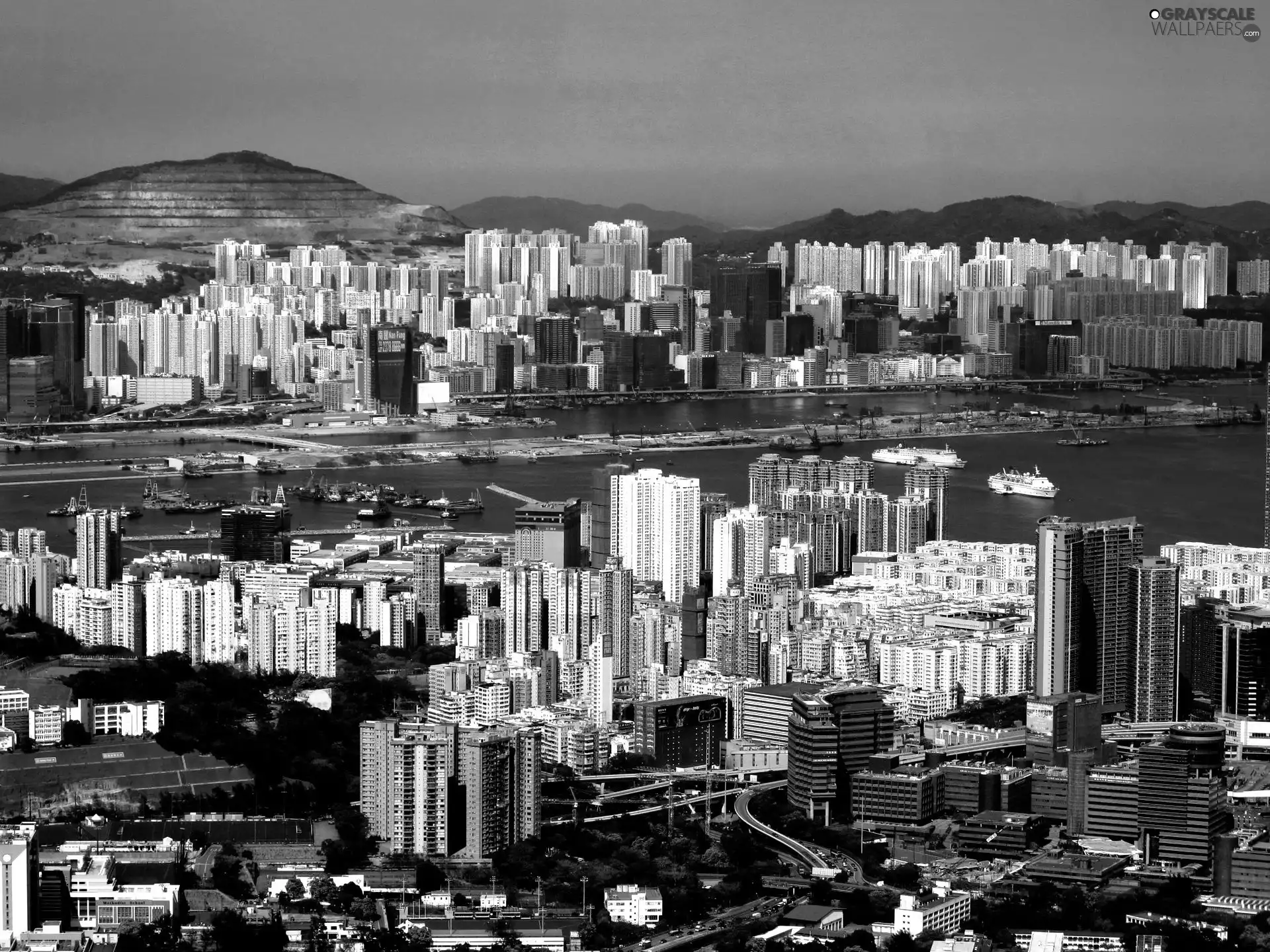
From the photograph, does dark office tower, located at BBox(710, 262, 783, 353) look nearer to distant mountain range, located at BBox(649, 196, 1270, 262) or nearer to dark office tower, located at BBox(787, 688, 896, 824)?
distant mountain range, located at BBox(649, 196, 1270, 262)

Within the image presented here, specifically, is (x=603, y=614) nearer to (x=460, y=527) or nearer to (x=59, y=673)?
(x=59, y=673)

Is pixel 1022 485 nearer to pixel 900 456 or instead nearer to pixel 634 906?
pixel 900 456

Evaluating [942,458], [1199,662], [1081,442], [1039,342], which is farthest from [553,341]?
[1199,662]

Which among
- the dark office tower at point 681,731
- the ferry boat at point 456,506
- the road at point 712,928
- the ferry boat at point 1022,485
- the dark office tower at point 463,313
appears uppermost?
the dark office tower at point 463,313

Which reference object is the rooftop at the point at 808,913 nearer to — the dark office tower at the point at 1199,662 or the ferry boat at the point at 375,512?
the dark office tower at the point at 1199,662

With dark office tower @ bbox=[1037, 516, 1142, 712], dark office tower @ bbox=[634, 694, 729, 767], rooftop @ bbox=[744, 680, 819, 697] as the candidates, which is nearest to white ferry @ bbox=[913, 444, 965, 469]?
dark office tower @ bbox=[1037, 516, 1142, 712]

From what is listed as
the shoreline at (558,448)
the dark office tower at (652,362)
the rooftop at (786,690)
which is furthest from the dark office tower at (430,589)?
the dark office tower at (652,362)
